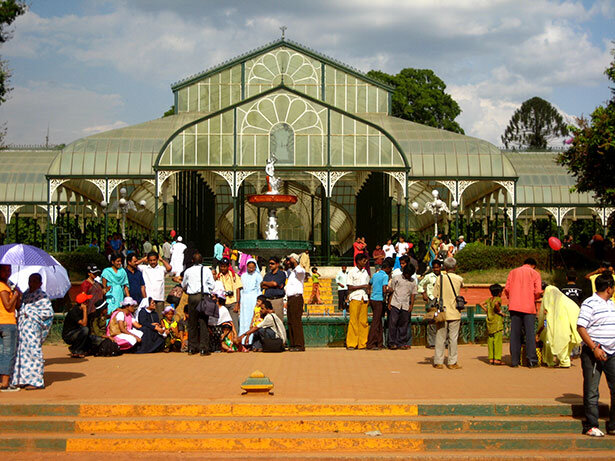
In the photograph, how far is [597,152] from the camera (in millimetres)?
24359

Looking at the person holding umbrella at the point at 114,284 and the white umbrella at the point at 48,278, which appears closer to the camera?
the white umbrella at the point at 48,278

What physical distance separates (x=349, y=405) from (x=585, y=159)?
682 inches

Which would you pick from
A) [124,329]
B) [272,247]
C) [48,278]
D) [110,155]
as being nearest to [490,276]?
[272,247]

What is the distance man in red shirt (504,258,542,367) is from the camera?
14.1 metres

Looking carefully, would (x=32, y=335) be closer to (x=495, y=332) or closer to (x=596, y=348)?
(x=596, y=348)

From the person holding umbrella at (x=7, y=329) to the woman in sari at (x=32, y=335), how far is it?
4.3 inches

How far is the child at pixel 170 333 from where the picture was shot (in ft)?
54.4

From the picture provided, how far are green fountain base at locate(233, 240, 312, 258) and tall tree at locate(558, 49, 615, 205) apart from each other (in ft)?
28.6

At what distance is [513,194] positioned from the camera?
37812mm

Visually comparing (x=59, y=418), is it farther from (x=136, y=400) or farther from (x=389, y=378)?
(x=389, y=378)

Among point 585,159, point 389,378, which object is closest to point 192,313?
point 389,378

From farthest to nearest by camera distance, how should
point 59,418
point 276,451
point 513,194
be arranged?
point 513,194
point 59,418
point 276,451

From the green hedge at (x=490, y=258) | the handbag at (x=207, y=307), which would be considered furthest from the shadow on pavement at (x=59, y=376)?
the green hedge at (x=490, y=258)

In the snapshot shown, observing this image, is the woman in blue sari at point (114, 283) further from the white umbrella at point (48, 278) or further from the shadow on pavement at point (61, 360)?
the white umbrella at point (48, 278)
